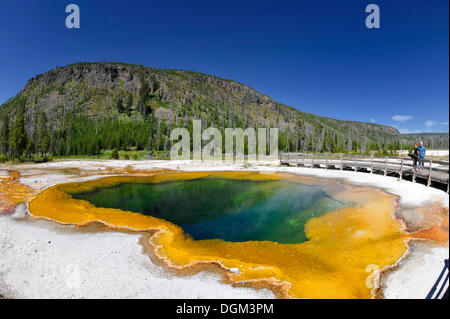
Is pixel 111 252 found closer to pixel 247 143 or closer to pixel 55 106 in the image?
pixel 247 143

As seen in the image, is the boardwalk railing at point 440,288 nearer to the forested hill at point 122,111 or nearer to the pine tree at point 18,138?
the pine tree at point 18,138

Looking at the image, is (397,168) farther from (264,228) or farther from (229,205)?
(264,228)

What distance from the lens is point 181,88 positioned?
546 ft

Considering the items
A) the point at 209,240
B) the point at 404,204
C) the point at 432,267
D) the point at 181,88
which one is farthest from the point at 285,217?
the point at 181,88

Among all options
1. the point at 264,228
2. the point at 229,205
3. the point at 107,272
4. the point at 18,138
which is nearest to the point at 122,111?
the point at 18,138

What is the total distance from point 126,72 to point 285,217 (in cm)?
17807

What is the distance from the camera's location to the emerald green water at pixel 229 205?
31.2 feet

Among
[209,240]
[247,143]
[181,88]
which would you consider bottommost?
[209,240]

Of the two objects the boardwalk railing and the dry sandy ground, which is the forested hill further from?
the boardwalk railing

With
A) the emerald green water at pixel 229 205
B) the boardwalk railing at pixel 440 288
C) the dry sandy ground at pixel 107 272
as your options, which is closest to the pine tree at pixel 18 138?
the emerald green water at pixel 229 205

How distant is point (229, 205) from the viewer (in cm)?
1399

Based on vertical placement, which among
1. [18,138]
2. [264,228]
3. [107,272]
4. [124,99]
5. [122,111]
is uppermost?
[124,99]

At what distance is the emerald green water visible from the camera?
31.2ft
